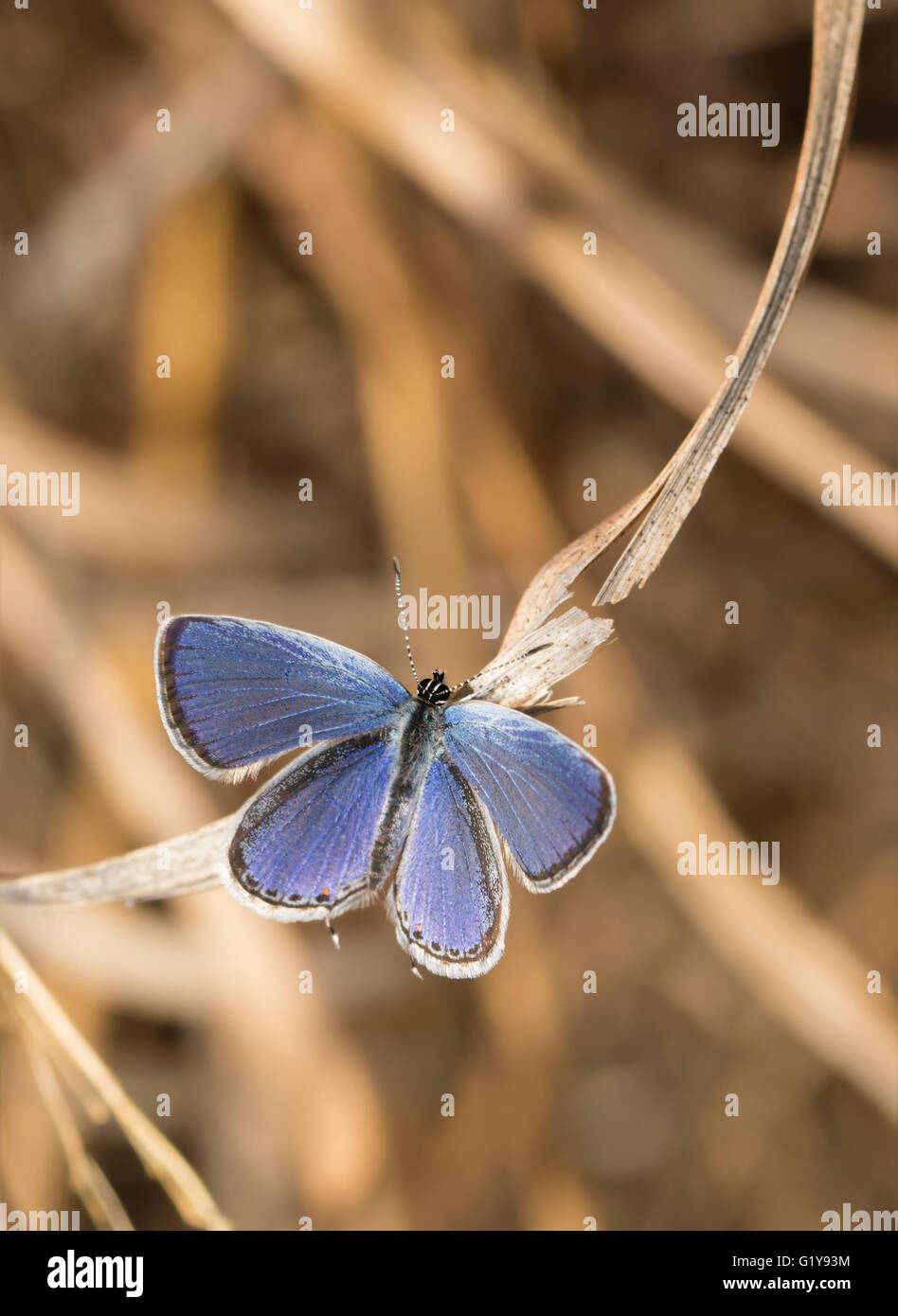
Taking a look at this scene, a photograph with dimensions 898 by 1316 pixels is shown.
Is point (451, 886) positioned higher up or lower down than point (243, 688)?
lower down

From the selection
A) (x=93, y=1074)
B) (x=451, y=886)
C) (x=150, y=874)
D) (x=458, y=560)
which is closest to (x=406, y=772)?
(x=451, y=886)

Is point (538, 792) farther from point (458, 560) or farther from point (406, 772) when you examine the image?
point (458, 560)

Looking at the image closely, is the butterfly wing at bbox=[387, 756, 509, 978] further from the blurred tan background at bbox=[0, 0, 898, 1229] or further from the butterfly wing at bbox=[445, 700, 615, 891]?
the blurred tan background at bbox=[0, 0, 898, 1229]

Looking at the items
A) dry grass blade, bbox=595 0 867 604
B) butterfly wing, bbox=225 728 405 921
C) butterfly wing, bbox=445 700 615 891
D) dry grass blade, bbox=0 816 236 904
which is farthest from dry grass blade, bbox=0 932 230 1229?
dry grass blade, bbox=595 0 867 604

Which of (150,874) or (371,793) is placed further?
(371,793)

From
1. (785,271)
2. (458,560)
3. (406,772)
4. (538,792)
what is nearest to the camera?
(785,271)

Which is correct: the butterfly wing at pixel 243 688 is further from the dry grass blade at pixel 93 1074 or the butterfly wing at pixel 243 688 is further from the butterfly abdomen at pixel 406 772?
the dry grass blade at pixel 93 1074

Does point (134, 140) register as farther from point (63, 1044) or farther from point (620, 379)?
point (63, 1044)

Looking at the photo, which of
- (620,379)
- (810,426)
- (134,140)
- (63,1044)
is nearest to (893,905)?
(810,426)
